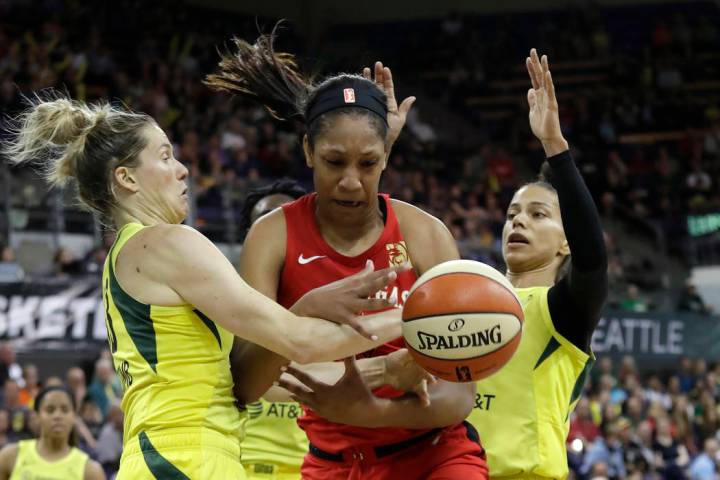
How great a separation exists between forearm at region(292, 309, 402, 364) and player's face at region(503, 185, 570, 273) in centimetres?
144

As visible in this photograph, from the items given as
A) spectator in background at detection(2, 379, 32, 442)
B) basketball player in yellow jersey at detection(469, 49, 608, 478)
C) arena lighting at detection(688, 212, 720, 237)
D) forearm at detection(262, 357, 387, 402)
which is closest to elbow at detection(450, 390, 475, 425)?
forearm at detection(262, 357, 387, 402)

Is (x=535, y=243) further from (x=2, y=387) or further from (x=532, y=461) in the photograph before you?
(x=2, y=387)

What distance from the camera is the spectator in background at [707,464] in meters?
13.7

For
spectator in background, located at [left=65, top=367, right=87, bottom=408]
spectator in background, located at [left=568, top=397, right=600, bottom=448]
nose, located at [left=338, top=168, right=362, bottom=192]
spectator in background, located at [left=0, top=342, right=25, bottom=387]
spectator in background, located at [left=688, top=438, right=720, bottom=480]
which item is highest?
nose, located at [left=338, top=168, right=362, bottom=192]

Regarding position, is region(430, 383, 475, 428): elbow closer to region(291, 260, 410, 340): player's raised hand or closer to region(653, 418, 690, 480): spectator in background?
region(291, 260, 410, 340): player's raised hand

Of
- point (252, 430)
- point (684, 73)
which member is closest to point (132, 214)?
point (252, 430)

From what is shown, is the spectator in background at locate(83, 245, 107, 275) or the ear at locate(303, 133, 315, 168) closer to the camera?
the ear at locate(303, 133, 315, 168)

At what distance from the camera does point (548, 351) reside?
178 inches

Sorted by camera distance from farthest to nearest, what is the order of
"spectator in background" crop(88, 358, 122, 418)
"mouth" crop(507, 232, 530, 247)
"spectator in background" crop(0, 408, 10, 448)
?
"spectator in background" crop(88, 358, 122, 418) → "spectator in background" crop(0, 408, 10, 448) → "mouth" crop(507, 232, 530, 247)

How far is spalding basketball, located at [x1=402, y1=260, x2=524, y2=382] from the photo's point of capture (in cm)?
351

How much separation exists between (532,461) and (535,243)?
0.93 meters

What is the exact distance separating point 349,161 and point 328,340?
65 centimetres

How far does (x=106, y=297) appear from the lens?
12.1 feet

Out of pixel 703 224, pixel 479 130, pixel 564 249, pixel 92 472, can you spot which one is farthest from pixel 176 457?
pixel 479 130
